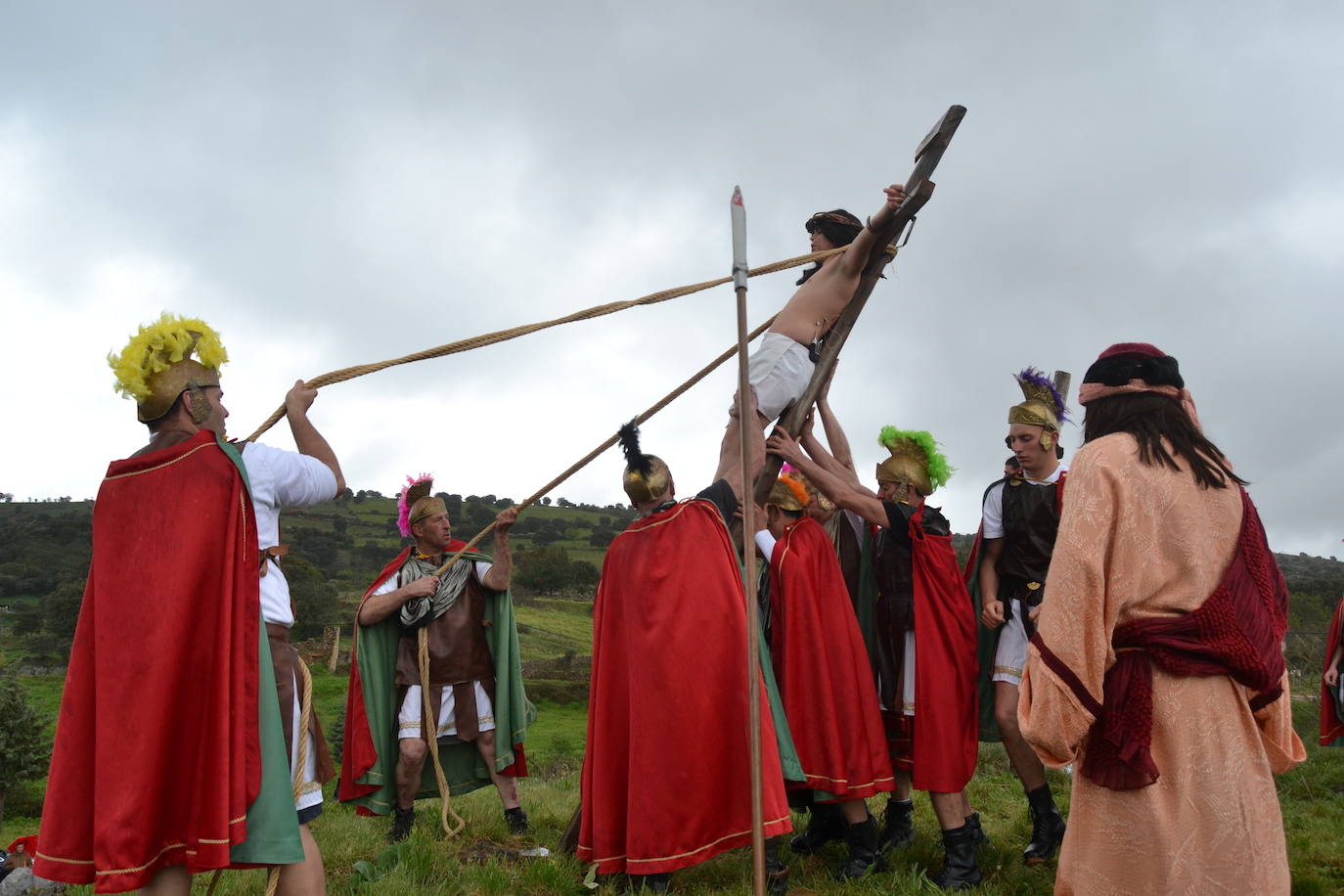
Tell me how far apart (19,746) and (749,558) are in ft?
70.6

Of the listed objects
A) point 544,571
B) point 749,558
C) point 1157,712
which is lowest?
point 1157,712

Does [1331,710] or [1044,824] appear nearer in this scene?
[1044,824]

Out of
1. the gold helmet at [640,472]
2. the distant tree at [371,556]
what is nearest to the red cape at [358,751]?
the gold helmet at [640,472]

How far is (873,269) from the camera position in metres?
5.30

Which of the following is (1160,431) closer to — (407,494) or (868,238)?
(868,238)

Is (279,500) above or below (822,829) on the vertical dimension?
above

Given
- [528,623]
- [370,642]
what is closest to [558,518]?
[528,623]

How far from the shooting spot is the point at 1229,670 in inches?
109

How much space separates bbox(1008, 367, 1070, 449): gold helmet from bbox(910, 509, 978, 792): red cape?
2.59 ft

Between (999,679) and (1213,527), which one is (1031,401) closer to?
(999,679)

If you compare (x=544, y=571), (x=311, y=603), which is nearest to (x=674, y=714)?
(x=311, y=603)

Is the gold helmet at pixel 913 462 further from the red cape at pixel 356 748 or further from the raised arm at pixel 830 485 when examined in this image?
the red cape at pixel 356 748

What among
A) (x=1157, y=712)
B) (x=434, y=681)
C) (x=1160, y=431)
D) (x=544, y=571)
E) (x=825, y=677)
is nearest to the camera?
(x=1157, y=712)

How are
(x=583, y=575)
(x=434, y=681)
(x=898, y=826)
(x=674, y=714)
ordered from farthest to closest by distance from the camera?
(x=583, y=575) < (x=434, y=681) < (x=898, y=826) < (x=674, y=714)
